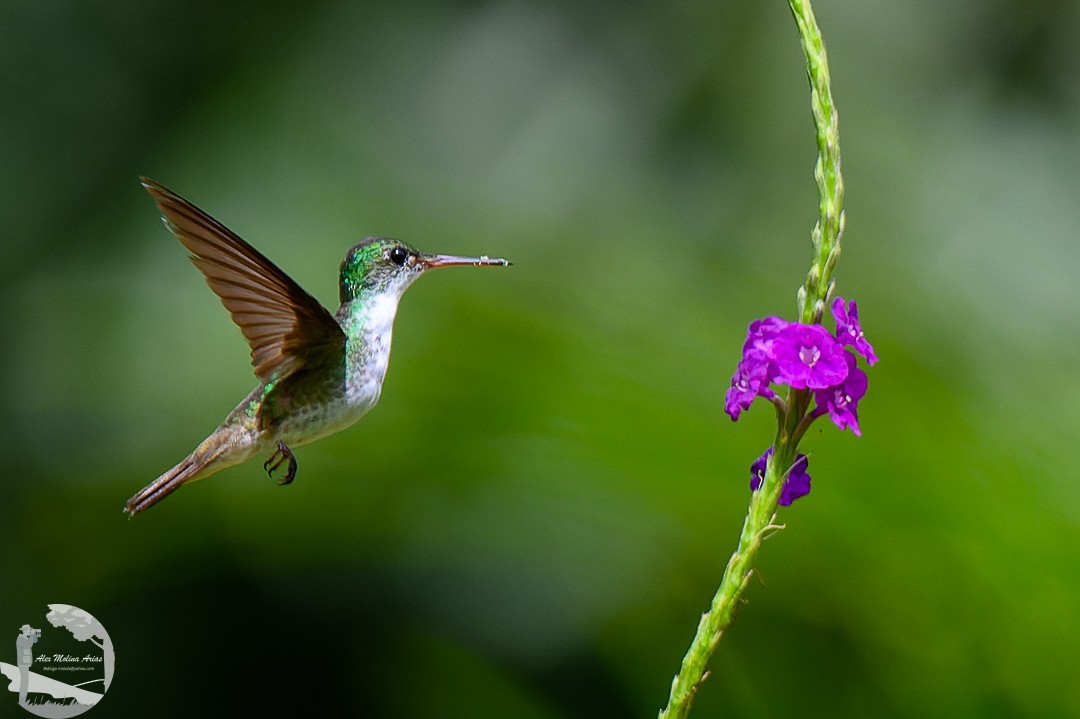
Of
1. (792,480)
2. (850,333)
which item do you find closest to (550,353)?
(792,480)

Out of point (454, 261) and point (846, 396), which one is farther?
point (454, 261)

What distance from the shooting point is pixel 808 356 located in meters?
1.22

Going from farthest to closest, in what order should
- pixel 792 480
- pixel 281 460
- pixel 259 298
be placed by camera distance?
pixel 281 460 < pixel 259 298 < pixel 792 480

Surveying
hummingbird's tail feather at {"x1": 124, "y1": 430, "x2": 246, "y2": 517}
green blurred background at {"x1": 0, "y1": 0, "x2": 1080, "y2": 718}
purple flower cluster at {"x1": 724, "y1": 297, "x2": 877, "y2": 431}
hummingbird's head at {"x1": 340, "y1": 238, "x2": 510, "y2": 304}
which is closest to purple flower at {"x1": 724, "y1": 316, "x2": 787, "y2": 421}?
purple flower cluster at {"x1": 724, "y1": 297, "x2": 877, "y2": 431}

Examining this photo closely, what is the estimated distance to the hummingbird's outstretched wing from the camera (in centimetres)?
146

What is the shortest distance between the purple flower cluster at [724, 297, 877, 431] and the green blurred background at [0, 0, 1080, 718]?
151cm

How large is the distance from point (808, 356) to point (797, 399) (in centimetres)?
7

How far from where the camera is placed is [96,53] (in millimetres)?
5188

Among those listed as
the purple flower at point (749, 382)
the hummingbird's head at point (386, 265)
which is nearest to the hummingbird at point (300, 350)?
the hummingbird's head at point (386, 265)

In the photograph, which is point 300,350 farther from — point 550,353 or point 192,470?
point 550,353

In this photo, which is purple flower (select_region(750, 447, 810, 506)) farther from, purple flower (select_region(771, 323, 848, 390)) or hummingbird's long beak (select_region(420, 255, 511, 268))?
Answer: hummingbird's long beak (select_region(420, 255, 511, 268))

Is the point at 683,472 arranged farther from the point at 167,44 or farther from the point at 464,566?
the point at 167,44

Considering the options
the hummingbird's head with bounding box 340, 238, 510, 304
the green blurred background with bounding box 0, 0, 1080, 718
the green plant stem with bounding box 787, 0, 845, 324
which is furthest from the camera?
the green blurred background with bounding box 0, 0, 1080, 718

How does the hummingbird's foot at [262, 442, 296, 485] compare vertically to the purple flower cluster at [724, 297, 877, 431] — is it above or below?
below
